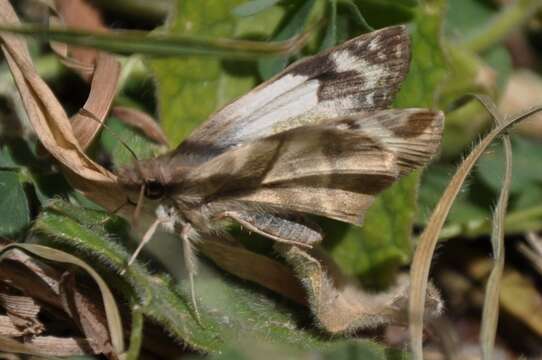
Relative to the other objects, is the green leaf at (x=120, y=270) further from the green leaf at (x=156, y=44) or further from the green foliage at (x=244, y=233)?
the green leaf at (x=156, y=44)

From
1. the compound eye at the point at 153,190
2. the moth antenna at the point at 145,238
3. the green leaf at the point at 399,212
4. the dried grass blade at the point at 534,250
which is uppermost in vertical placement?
the compound eye at the point at 153,190

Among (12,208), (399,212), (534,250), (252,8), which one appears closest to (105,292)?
(12,208)

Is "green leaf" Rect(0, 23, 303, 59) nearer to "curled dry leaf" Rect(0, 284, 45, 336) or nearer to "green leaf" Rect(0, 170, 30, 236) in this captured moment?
"green leaf" Rect(0, 170, 30, 236)

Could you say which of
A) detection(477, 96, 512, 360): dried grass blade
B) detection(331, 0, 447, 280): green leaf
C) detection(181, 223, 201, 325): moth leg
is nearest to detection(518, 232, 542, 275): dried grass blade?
detection(331, 0, 447, 280): green leaf

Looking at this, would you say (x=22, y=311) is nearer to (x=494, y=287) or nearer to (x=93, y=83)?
(x=93, y=83)

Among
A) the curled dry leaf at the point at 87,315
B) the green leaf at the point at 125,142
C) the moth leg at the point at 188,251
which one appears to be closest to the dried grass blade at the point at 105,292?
the curled dry leaf at the point at 87,315
